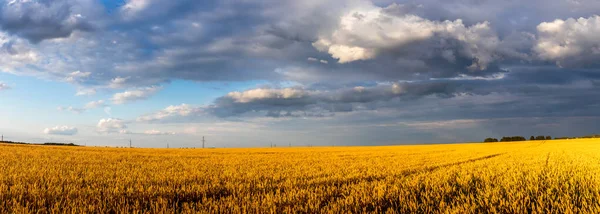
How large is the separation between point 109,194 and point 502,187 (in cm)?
943

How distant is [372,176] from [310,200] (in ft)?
20.2

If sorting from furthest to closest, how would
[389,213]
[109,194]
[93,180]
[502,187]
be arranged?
[93,180] < [502,187] < [109,194] < [389,213]

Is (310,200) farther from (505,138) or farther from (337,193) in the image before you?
(505,138)

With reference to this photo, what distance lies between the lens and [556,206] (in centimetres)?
735

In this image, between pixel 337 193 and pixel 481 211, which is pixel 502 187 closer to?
pixel 481 211

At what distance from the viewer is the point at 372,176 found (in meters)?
13.3

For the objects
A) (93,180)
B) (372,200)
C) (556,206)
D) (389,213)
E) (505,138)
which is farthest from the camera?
(505,138)

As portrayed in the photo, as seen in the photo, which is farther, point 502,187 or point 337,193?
point 502,187

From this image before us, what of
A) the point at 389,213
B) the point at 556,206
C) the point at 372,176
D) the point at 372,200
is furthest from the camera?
the point at 372,176

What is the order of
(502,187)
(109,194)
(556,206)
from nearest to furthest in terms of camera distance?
(556,206)
(109,194)
(502,187)

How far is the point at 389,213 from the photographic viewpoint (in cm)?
654

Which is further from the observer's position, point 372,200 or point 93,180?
point 93,180

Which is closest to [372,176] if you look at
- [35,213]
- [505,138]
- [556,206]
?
[556,206]

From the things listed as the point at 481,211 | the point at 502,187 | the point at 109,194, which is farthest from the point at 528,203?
the point at 109,194
